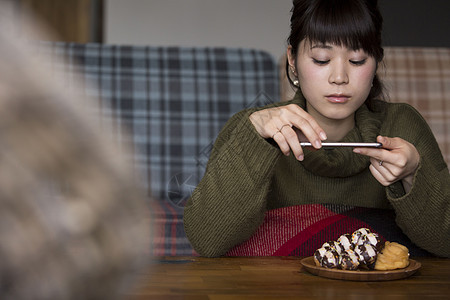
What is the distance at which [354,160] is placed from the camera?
145 cm

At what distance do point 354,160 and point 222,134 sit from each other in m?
0.33

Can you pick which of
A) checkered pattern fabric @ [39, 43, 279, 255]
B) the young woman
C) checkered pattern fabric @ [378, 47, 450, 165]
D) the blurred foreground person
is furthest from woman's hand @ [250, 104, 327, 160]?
checkered pattern fabric @ [378, 47, 450, 165]

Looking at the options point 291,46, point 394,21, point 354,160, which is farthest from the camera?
point 394,21

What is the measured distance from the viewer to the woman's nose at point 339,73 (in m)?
1.38

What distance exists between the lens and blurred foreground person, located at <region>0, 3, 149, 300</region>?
0.75ft

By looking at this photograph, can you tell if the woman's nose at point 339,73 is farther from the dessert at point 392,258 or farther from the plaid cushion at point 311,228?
the dessert at point 392,258

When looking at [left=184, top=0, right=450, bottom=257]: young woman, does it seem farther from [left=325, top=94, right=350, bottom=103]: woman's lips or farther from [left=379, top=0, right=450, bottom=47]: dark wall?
[left=379, top=0, right=450, bottom=47]: dark wall

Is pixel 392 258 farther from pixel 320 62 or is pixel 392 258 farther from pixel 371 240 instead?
pixel 320 62

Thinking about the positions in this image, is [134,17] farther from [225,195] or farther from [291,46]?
[225,195]

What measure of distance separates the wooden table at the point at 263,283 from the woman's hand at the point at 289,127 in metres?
0.24

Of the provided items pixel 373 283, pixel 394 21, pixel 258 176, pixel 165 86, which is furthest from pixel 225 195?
pixel 394 21

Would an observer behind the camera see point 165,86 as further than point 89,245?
Yes

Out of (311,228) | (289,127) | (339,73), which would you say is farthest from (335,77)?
(311,228)

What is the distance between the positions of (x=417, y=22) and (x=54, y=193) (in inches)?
138
